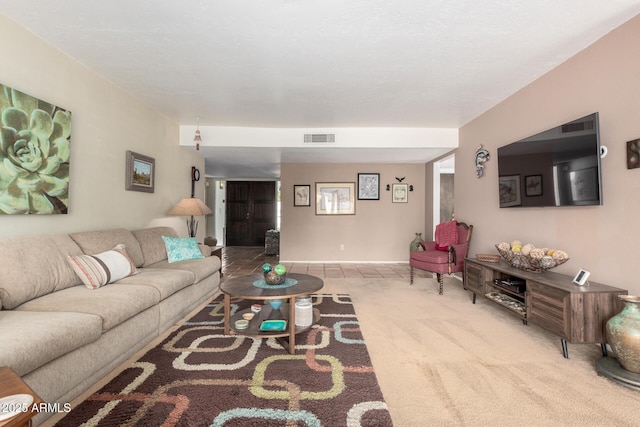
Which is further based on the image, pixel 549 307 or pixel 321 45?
pixel 321 45

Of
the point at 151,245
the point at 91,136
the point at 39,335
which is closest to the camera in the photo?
the point at 39,335

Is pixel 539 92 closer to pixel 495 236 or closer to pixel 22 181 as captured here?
pixel 495 236

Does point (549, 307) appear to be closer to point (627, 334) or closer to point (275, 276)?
point (627, 334)

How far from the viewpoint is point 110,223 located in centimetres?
314

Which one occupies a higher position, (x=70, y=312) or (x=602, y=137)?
(x=602, y=137)

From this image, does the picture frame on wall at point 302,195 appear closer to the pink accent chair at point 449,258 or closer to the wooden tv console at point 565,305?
the pink accent chair at point 449,258

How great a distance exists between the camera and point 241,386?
1728mm

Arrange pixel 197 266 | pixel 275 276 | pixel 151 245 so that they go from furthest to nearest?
pixel 151 245, pixel 197 266, pixel 275 276

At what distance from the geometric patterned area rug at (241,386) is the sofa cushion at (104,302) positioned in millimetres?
353

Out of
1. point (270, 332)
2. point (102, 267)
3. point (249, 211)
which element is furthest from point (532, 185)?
point (249, 211)

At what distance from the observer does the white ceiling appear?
195cm

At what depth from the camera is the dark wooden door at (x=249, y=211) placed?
29.9 feet

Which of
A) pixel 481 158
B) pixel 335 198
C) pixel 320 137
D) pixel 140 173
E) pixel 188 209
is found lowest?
pixel 188 209

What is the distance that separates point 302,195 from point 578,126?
15.4 ft
